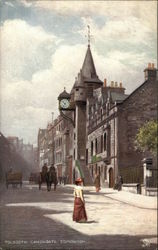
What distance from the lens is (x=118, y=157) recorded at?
15.9 ft

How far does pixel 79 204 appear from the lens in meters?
4.24

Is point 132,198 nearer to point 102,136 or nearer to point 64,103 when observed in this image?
point 102,136

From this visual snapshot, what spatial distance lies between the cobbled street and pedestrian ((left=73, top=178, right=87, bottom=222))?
57 mm

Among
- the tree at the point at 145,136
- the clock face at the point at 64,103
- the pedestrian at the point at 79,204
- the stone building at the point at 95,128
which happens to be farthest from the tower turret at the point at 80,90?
the pedestrian at the point at 79,204

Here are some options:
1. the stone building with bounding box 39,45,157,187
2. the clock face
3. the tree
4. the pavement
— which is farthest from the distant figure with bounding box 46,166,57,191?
the tree

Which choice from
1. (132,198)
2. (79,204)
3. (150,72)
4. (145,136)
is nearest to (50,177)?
(79,204)

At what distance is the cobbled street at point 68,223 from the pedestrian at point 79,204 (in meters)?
0.06

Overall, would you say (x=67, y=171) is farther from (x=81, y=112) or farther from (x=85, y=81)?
(x=85, y=81)

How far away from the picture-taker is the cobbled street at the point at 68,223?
3.96 metres

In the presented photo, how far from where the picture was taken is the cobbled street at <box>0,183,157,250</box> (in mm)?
3961

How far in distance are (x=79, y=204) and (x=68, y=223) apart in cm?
24

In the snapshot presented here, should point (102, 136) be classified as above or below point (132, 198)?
above

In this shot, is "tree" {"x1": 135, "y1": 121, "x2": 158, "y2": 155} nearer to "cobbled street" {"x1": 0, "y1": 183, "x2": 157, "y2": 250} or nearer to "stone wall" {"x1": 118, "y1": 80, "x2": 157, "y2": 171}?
"stone wall" {"x1": 118, "y1": 80, "x2": 157, "y2": 171}

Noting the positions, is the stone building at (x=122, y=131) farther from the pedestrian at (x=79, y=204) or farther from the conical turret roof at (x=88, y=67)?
the pedestrian at (x=79, y=204)
